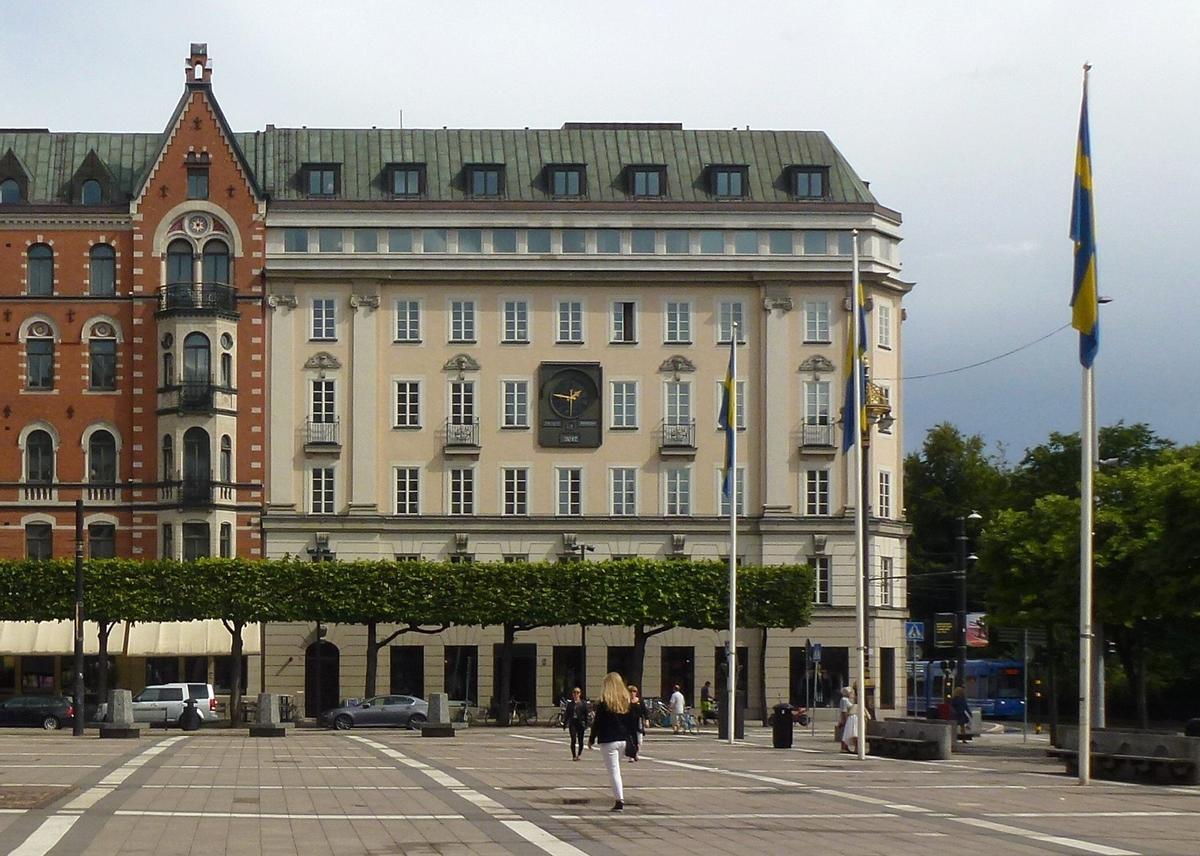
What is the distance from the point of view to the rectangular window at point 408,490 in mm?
83750

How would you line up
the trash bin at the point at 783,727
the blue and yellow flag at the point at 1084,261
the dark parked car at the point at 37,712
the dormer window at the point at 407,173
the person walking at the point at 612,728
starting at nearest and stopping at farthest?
the person walking at the point at 612,728 < the blue and yellow flag at the point at 1084,261 < the trash bin at the point at 783,727 < the dark parked car at the point at 37,712 < the dormer window at the point at 407,173

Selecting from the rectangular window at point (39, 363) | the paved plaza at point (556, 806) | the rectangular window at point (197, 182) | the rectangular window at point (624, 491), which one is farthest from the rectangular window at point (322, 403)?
the paved plaza at point (556, 806)

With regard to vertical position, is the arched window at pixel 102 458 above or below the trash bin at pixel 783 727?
above

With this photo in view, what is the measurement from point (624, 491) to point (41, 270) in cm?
2445

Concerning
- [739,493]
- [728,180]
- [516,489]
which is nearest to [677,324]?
[728,180]

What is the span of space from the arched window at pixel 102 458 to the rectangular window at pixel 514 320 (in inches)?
633

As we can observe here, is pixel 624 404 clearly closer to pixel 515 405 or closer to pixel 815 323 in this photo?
pixel 515 405

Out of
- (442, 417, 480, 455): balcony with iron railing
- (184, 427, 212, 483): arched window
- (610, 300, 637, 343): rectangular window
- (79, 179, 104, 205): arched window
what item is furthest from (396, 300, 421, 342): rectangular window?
(79, 179, 104, 205): arched window

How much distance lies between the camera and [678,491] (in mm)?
84250

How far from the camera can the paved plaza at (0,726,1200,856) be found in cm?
2183

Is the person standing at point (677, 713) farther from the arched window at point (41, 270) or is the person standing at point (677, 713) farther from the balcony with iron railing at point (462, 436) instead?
the arched window at point (41, 270)

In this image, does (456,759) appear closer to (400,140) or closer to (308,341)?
(308,341)

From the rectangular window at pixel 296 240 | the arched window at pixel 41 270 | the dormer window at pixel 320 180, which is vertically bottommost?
the arched window at pixel 41 270

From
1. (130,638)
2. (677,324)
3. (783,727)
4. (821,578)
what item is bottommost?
(783,727)
